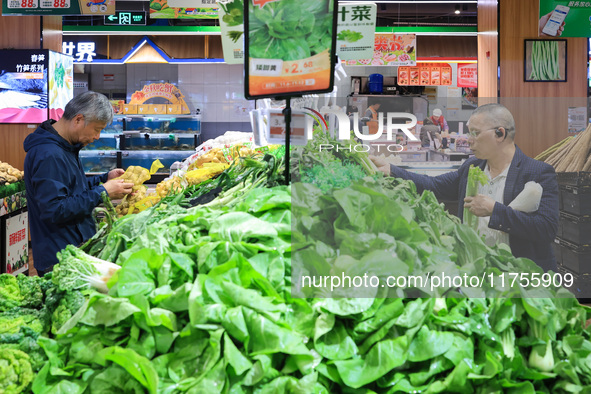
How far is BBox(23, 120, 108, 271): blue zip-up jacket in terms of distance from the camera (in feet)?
10.1

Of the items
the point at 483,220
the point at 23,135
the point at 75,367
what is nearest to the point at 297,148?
the point at 483,220

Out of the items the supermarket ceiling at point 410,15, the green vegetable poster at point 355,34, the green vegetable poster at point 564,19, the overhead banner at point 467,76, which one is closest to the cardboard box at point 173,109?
→ the supermarket ceiling at point 410,15

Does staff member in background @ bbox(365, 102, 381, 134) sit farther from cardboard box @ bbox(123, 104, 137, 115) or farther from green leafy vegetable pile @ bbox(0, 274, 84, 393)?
cardboard box @ bbox(123, 104, 137, 115)

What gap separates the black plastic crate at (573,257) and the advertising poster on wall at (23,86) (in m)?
6.03

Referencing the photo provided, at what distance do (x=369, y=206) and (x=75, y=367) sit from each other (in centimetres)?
84

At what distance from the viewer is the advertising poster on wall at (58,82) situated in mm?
6863

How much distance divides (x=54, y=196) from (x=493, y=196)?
2.40m

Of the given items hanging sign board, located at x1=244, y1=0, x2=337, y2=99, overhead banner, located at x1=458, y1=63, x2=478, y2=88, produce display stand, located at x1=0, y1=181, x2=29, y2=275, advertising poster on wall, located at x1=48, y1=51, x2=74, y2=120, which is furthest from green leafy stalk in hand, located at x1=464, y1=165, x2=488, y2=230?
overhead banner, located at x1=458, y1=63, x2=478, y2=88

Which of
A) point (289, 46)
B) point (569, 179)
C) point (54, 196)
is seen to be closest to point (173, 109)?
point (54, 196)

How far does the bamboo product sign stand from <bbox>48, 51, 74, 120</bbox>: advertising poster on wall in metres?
5.42

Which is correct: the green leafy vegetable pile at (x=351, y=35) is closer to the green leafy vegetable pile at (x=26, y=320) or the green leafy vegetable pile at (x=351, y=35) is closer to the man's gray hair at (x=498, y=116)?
the man's gray hair at (x=498, y=116)

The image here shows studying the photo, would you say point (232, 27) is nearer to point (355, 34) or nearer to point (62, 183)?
point (355, 34)

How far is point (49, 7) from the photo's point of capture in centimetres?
632

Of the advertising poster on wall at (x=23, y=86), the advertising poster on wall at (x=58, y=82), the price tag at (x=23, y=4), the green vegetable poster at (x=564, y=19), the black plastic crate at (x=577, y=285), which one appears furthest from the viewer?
the advertising poster on wall at (x=58, y=82)
